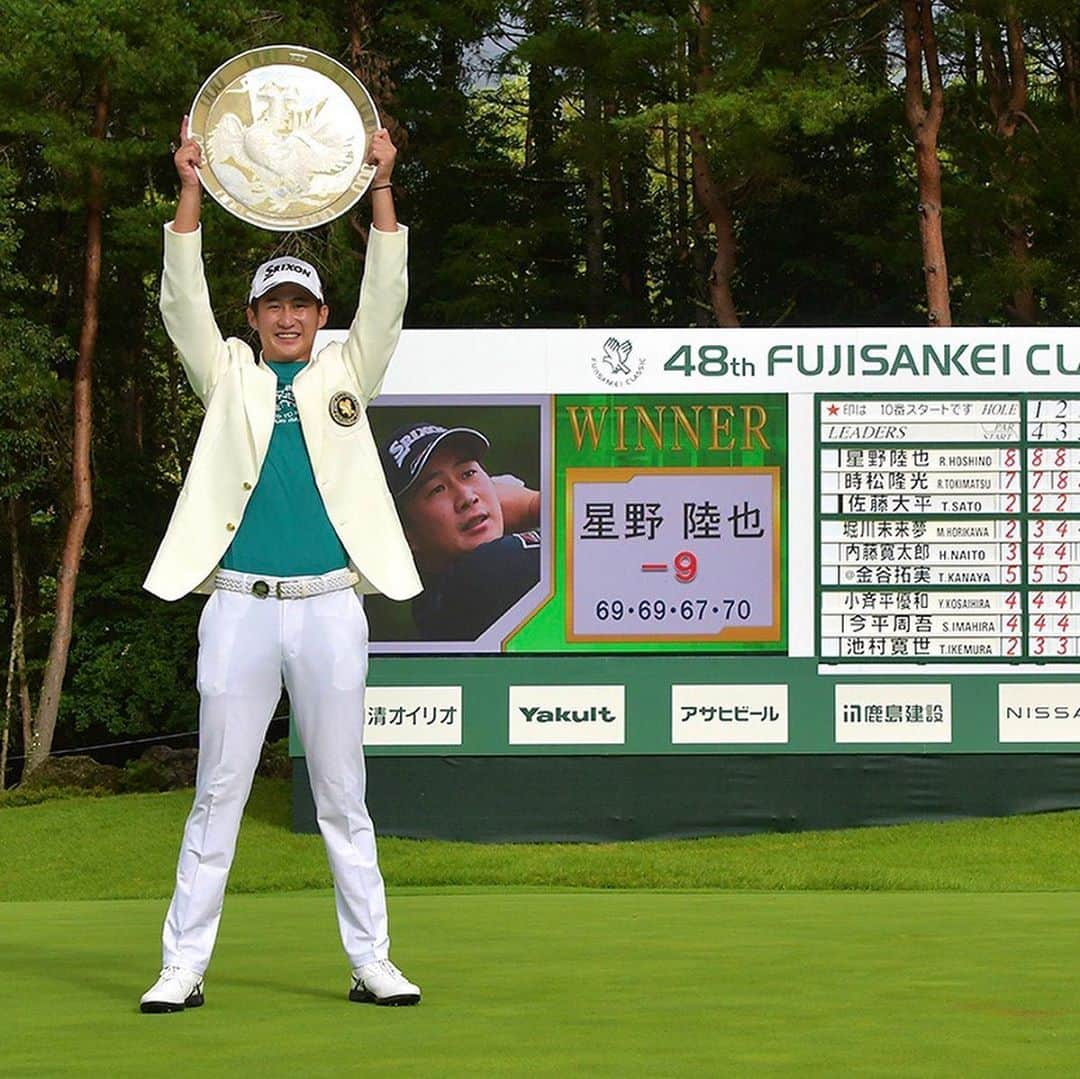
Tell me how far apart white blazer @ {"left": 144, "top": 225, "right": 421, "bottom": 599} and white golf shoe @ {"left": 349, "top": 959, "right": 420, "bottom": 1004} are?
844 mm

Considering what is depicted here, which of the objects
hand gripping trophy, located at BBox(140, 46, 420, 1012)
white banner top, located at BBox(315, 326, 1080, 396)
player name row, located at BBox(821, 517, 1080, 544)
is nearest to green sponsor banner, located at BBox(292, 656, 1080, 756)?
player name row, located at BBox(821, 517, 1080, 544)

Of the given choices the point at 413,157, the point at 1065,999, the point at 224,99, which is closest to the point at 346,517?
the point at 224,99

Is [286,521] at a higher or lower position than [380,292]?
lower

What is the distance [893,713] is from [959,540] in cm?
114

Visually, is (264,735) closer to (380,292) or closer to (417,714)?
(380,292)

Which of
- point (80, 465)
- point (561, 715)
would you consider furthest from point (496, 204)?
point (561, 715)

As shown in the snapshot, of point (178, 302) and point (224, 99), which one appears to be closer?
point (178, 302)

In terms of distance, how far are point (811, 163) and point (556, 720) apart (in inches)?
622

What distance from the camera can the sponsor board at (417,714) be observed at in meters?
13.4

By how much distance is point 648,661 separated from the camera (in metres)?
13.4

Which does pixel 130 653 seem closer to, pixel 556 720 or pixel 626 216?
pixel 626 216

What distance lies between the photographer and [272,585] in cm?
492

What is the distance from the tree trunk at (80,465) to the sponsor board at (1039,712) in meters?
12.3

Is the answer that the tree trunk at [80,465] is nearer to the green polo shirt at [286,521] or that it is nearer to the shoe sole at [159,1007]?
the green polo shirt at [286,521]
